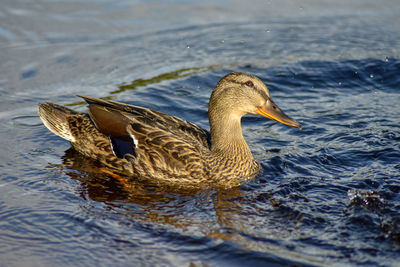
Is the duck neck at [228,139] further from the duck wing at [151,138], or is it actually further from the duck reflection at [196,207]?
the duck reflection at [196,207]

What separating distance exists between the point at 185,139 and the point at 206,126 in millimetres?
1891

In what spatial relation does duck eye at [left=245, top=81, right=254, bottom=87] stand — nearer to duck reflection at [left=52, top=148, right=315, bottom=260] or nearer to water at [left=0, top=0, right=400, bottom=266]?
water at [left=0, top=0, right=400, bottom=266]

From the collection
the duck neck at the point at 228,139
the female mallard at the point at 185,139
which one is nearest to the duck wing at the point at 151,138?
the female mallard at the point at 185,139

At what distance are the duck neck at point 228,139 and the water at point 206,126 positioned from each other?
1.53 feet

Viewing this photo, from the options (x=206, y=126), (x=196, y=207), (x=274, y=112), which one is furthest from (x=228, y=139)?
(x=206, y=126)

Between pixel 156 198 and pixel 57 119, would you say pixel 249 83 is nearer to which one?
pixel 156 198

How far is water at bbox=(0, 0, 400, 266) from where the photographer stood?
6.05 meters

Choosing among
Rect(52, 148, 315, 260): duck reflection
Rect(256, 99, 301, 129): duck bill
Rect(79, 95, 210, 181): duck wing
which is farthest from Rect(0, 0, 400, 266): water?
Rect(256, 99, 301, 129): duck bill

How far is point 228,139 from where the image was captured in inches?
313

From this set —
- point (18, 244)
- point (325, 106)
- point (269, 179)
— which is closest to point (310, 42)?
point (325, 106)

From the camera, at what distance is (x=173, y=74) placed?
11.2m

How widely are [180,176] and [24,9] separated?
310 inches

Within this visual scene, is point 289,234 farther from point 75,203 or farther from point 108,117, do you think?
point 108,117

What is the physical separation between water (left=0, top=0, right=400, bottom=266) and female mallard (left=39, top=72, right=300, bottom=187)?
0.91 ft
